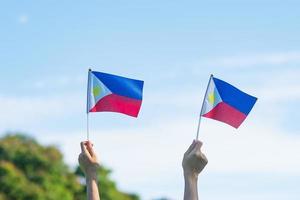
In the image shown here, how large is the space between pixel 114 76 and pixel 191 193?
338cm

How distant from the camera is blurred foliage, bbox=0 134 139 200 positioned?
80688 millimetres

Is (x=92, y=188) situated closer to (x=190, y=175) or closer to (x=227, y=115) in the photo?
(x=190, y=175)

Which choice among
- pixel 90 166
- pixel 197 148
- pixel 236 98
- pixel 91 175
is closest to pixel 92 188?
pixel 91 175

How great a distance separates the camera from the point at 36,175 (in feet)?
271

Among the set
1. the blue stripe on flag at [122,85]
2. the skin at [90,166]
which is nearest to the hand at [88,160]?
the skin at [90,166]

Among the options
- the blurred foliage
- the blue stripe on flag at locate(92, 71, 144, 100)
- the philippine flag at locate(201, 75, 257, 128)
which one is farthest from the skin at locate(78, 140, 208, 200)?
the blurred foliage

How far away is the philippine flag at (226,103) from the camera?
11.9 meters

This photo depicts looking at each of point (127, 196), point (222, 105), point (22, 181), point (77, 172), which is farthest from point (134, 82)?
point (127, 196)

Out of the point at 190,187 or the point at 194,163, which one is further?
the point at 194,163

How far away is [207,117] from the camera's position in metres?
12.0

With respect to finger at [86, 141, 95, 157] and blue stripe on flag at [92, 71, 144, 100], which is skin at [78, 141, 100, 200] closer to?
finger at [86, 141, 95, 157]

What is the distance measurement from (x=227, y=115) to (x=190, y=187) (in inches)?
102

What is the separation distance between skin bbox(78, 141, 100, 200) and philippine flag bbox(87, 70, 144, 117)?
2006 mm

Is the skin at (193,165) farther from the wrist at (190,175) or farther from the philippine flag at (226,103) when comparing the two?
the philippine flag at (226,103)
